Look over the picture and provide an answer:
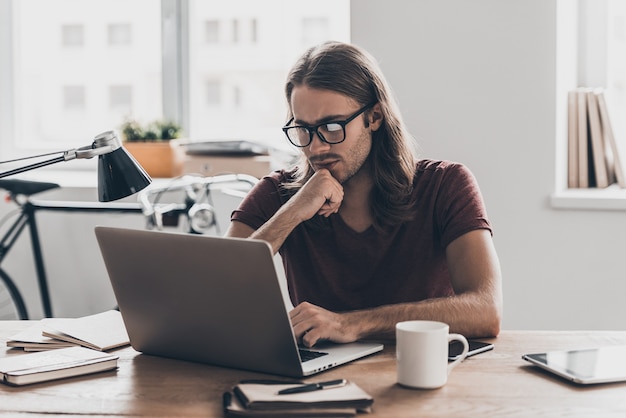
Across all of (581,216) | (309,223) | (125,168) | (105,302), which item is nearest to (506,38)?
(581,216)

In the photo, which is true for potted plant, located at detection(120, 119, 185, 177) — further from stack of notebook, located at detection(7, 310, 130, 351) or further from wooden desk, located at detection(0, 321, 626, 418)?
wooden desk, located at detection(0, 321, 626, 418)

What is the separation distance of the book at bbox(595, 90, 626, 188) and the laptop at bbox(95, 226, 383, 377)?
5.45 feet

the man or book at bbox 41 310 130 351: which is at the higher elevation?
the man

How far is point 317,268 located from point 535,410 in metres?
0.89

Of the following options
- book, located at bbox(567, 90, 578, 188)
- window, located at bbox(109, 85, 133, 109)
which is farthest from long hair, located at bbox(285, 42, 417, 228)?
window, located at bbox(109, 85, 133, 109)

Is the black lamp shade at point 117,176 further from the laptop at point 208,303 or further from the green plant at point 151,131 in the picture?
the green plant at point 151,131

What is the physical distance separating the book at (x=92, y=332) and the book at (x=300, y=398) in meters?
0.47

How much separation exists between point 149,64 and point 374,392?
106 inches

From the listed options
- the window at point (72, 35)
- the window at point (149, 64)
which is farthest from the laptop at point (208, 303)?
the window at point (72, 35)

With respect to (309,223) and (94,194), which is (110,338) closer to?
(309,223)

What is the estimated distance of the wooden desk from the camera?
125cm

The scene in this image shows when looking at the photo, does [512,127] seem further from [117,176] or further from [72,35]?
[72,35]

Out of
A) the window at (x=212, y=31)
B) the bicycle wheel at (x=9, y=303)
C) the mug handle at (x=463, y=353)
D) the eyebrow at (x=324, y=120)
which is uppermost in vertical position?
the window at (x=212, y=31)

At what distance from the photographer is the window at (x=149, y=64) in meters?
3.61
